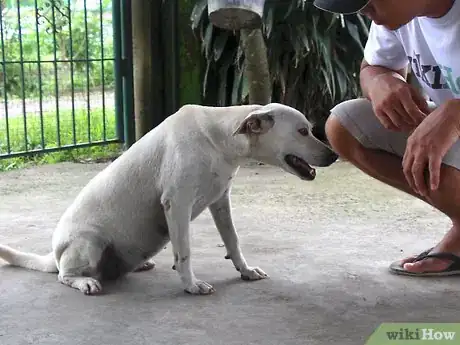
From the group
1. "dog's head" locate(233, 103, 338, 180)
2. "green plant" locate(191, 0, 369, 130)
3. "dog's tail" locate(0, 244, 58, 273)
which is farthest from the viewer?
"green plant" locate(191, 0, 369, 130)

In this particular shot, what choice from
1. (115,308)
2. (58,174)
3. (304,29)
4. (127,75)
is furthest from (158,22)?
(115,308)

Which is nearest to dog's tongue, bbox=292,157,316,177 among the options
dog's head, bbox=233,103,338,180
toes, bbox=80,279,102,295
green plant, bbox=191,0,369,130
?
dog's head, bbox=233,103,338,180

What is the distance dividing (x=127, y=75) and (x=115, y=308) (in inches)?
126

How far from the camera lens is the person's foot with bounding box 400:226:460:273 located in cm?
251

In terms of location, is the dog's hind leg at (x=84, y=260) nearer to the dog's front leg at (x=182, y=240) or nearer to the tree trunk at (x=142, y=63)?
the dog's front leg at (x=182, y=240)

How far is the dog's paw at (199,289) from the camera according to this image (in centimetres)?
231

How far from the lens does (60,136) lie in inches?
204

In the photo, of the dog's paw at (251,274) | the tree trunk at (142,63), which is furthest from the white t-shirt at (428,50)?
the tree trunk at (142,63)

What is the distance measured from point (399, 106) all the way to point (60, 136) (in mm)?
3437

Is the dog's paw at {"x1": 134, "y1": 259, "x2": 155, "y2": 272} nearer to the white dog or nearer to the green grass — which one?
the white dog

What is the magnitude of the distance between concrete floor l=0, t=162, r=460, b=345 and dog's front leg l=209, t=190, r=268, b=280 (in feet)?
0.15

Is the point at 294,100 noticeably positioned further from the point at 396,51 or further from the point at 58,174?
the point at 396,51

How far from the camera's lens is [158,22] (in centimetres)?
516

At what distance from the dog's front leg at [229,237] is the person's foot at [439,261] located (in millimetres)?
523
